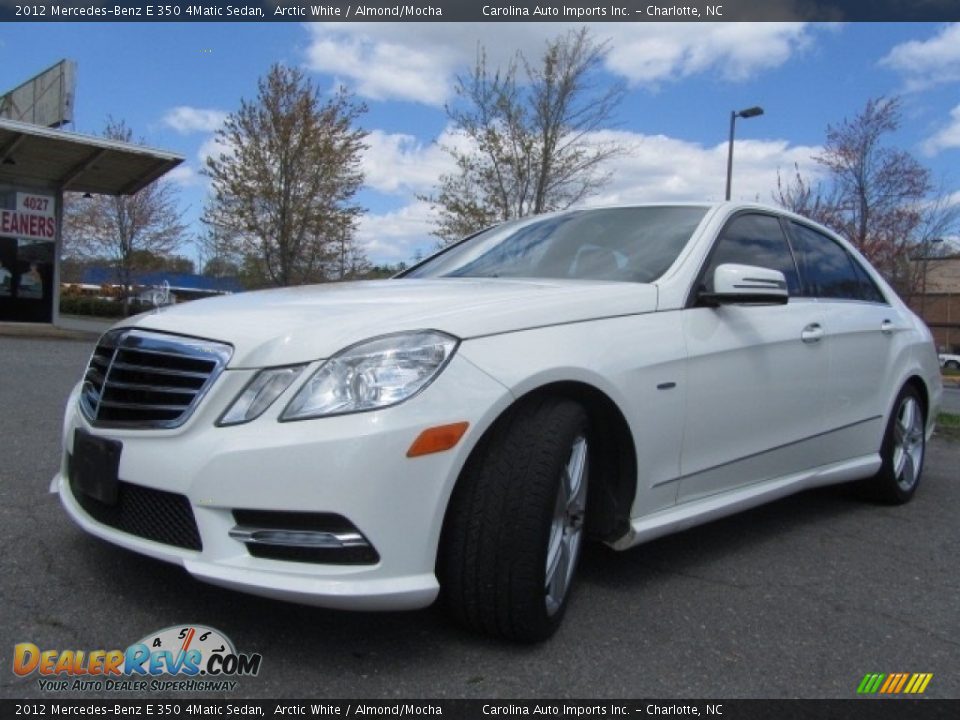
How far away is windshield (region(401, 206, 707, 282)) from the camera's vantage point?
3.52 meters

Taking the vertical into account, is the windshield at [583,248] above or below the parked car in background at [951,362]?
above

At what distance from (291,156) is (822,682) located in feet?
64.7

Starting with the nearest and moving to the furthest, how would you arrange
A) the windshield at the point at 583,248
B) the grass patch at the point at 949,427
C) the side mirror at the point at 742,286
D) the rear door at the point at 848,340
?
the side mirror at the point at 742,286
the windshield at the point at 583,248
the rear door at the point at 848,340
the grass patch at the point at 949,427

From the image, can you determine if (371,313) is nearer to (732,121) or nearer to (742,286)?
(742,286)

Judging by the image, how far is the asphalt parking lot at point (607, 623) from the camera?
2396mm

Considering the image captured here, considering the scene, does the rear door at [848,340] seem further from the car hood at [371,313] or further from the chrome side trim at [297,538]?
the chrome side trim at [297,538]

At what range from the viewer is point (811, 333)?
3.90m

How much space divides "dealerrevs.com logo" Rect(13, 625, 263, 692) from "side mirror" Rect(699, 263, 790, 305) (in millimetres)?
2129

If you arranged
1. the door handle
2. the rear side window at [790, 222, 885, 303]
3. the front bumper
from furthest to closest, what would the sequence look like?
the rear side window at [790, 222, 885, 303] → the door handle → the front bumper

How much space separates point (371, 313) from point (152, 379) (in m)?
0.71

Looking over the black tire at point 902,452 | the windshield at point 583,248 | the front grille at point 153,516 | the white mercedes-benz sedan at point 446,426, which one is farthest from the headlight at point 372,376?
the black tire at point 902,452

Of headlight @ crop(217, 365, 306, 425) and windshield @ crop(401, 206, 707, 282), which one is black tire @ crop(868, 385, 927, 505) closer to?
windshield @ crop(401, 206, 707, 282)

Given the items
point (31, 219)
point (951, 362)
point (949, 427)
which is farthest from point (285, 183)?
point (951, 362)
